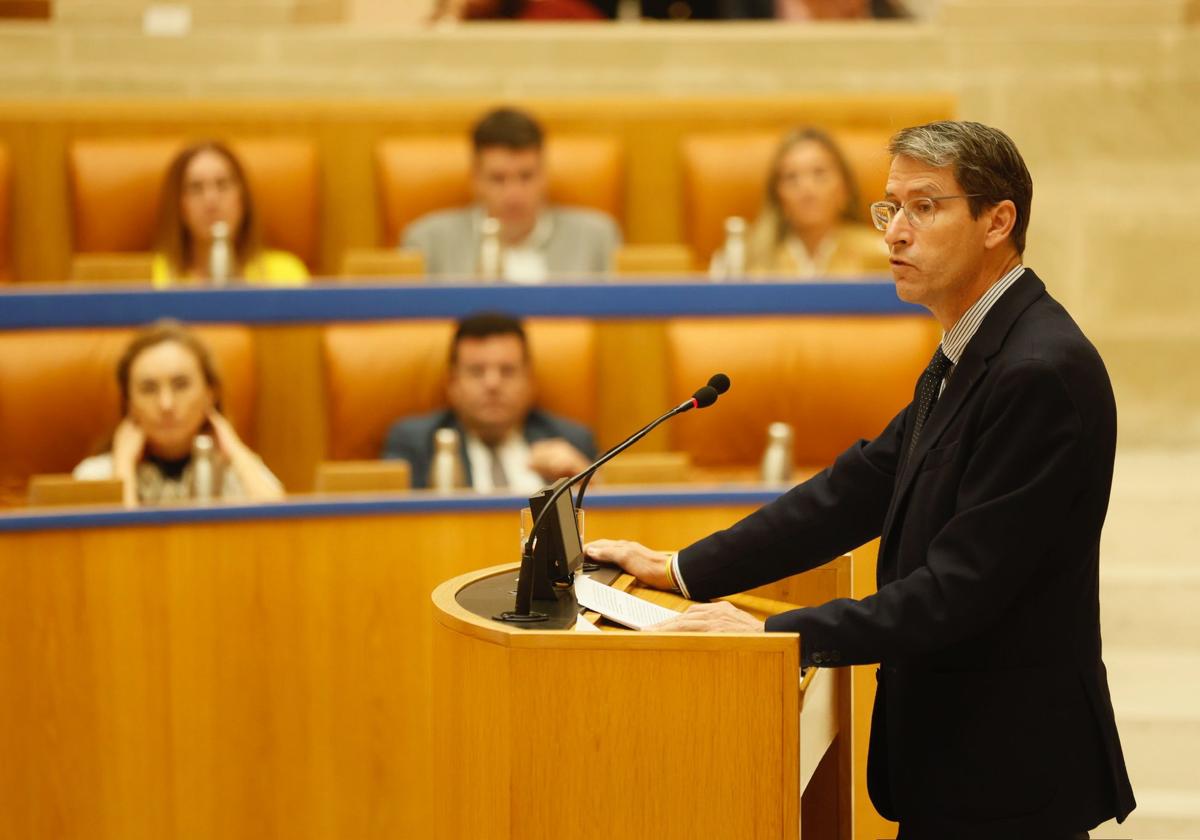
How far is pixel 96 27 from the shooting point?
9.71 feet

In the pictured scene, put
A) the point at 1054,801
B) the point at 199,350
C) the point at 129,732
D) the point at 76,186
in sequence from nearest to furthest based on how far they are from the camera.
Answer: the point at 1054,801, the point at 129,732, the point at 199,350, the point at 76,186

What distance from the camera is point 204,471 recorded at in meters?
1.93

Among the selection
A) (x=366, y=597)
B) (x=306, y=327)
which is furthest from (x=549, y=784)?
(x=306, y=327)

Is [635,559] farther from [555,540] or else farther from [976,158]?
[976,158]

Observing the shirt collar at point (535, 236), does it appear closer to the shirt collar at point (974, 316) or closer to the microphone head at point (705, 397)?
the microphone head at point (705, 397)

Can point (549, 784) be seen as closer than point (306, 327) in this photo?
Yes

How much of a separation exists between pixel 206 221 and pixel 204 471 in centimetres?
72

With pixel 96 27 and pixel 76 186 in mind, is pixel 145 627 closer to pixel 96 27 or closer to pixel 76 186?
pixel 76 186

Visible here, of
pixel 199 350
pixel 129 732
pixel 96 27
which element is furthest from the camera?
pixel 96 27

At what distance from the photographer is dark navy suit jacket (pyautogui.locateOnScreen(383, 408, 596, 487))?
7.12 feet

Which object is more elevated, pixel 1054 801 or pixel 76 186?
pixel 76 186

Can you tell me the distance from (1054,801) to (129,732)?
0.98m

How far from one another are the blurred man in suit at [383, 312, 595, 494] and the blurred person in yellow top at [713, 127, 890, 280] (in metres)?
0.51

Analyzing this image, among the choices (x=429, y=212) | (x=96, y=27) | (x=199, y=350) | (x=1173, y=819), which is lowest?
(x=1173, y=819)
